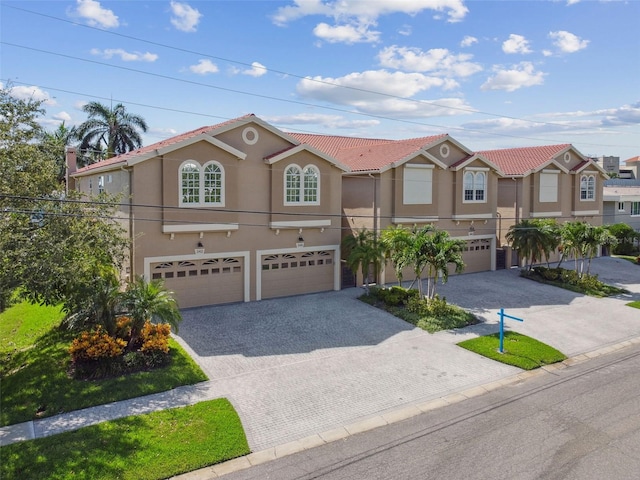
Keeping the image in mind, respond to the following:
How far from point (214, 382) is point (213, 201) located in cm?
774

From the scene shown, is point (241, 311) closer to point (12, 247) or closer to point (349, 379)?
point (349, 379)

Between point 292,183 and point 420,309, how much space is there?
710 centimetres

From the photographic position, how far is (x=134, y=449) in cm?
873

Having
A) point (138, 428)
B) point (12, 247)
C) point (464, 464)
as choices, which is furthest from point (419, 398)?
point (12, 247)

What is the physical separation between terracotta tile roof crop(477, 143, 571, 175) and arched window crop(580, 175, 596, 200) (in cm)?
314

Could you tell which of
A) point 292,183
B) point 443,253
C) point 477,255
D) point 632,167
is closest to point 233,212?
point 292,183

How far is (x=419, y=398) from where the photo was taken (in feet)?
37.6

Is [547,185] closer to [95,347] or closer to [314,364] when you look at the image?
[314,364]

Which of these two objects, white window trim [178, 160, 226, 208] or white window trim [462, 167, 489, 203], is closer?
white window trim [178, 160, 226, 208]

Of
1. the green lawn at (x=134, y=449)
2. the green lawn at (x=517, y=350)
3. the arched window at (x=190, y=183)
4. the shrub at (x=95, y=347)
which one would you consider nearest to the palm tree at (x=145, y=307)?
the shrub at (x=95, y=347)

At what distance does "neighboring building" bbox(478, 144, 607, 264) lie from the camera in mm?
28672

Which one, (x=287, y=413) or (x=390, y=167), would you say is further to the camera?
(x=390, y=167)

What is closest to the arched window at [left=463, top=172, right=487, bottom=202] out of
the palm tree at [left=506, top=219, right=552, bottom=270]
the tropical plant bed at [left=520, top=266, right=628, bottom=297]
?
the palm tree at [left=506, top=219, right=552, bottom=270]

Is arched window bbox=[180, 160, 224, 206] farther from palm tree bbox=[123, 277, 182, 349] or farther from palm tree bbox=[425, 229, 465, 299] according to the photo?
palm tree bbox=[425, 229, 465, 299]
